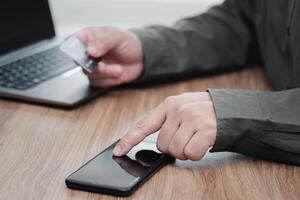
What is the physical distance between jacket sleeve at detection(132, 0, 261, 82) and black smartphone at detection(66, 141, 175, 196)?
37 centimetres

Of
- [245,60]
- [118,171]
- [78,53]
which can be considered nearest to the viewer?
[118,171]

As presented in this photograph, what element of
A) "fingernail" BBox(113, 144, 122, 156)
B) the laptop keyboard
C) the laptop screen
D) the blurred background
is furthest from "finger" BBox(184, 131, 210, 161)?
the blurred background

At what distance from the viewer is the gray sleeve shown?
31.3 inches

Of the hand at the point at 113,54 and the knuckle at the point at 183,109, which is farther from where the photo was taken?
the hand at the point at 113,54

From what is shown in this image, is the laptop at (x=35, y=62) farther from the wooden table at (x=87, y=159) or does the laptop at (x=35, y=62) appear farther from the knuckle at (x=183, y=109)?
the knuckle at (x=183, y=109)

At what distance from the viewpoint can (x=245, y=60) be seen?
1.27 metres

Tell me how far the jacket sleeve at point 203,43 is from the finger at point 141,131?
0.33 meters

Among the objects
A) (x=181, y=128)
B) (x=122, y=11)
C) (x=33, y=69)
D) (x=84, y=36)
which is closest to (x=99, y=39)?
(x=84, y=36)

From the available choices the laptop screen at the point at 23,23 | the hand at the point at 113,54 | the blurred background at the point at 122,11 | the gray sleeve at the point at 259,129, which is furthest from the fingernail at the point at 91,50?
the blurred background at the point at 122,11

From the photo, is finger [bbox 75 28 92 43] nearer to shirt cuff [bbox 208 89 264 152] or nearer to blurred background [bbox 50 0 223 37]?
shirt cuff [bbox 208 89 264 152]

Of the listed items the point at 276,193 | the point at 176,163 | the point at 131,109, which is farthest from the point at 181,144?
the point at 131,109

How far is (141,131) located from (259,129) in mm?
180

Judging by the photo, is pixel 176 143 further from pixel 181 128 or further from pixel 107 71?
pixel 107 71

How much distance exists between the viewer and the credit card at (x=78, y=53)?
3.46 ft
